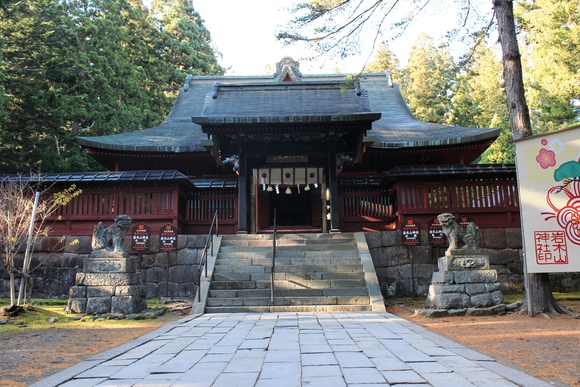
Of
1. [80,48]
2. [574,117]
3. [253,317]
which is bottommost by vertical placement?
[253,317]

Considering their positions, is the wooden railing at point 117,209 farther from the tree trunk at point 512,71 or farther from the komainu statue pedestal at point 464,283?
the tree trunk at point 512,71

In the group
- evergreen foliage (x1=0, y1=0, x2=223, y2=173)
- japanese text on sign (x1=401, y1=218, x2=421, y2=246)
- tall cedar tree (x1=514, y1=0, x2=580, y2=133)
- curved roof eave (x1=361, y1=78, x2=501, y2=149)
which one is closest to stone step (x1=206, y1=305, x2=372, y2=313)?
japanese text on sign (x1=401, y1=218, x2=421, y2=246)

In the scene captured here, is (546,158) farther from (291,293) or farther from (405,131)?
(405,131)

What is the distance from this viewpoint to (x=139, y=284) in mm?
7965

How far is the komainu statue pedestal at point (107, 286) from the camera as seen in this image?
7.43m

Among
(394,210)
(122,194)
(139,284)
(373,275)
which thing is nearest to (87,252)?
(122,194)

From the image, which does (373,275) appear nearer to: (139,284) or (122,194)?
(139,284)

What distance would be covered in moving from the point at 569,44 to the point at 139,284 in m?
18.4

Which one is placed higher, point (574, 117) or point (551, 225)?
point (574, 117)

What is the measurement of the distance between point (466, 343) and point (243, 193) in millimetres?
7624

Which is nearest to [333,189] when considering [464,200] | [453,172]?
[453,172]

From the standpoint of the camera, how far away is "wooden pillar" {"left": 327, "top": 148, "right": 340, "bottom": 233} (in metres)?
11.3

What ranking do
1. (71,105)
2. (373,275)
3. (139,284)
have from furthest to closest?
(71,105)
(373,275)
(139,284)

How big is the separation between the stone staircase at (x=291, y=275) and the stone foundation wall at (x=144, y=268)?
0.99 meters
